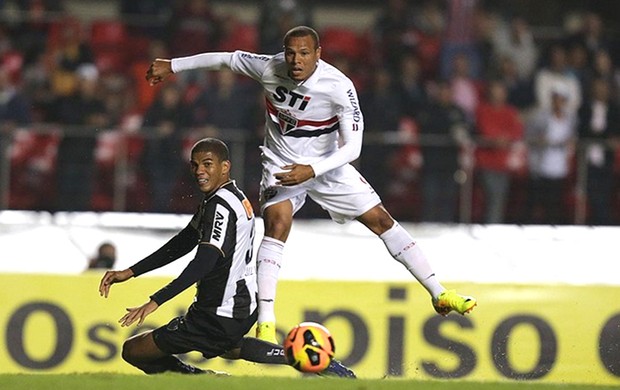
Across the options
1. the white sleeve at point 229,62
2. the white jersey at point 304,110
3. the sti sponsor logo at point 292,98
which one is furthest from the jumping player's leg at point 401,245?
the white sleeve at point 229,62

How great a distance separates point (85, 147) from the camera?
15047 mm

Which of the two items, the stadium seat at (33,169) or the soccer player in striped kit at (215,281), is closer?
the soccer player in striped kit at (215,281)

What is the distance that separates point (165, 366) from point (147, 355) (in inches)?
9.3

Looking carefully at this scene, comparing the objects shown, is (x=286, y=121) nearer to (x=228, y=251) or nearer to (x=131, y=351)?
(x=228, y=251)

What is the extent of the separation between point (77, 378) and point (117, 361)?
10.9 feet

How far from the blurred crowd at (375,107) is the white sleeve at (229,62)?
488 cm

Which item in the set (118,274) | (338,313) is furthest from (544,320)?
(118,274)

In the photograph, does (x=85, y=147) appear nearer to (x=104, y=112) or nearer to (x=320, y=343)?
(x=104, y=112)

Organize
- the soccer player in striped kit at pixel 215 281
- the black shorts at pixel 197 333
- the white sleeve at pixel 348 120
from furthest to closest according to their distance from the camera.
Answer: the white sleeve at pixel 348 120 → the black shorts at pixel 197 333 → the soccer player in striped kit at pixel 215 281

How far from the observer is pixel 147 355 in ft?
29.7

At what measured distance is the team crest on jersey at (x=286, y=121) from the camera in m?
9.88

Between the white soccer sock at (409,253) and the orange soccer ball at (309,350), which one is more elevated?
the white soccer sock at (409,253)

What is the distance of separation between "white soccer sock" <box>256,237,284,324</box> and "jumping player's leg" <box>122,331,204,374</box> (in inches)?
29.2

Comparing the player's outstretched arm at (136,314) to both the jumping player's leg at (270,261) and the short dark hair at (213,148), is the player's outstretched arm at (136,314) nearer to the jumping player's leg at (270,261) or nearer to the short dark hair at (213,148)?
the short dark hair at (213,148)
